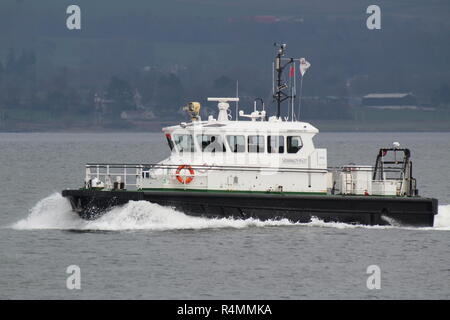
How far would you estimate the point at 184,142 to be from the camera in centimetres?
3303

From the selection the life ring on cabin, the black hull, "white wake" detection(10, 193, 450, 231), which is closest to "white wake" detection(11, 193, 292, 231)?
"white wake" detection(10, 193, 450, 231)

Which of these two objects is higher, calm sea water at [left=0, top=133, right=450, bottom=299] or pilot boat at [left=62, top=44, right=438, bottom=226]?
pilot boat at [left=62, top=44, right=438, bottom=226]

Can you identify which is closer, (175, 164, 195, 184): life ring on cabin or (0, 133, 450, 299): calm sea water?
(0, 133, 450, 299): calm sea water

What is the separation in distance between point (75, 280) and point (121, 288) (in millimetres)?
1229

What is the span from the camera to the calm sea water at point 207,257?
2583cm

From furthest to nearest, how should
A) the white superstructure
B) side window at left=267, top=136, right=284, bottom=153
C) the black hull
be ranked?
side window at left=267, top=136, right=284, bottom=153 < the white superstructure < the black hull

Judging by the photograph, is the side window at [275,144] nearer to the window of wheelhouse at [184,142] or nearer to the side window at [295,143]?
the side window at [295,143]

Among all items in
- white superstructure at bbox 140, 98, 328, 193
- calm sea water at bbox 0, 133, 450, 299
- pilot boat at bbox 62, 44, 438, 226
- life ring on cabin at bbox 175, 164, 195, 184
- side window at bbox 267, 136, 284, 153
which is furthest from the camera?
side window at bbox 267, 136, 284, 153

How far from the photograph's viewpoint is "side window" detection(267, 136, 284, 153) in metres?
32.9

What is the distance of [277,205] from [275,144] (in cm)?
200

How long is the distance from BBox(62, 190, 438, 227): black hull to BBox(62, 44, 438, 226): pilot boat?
0.03m

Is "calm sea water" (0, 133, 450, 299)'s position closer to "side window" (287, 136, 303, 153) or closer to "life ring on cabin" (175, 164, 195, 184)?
"life ring on cabin" (175, 164, 195, 184)

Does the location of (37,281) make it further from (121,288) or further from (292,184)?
(292,184)
